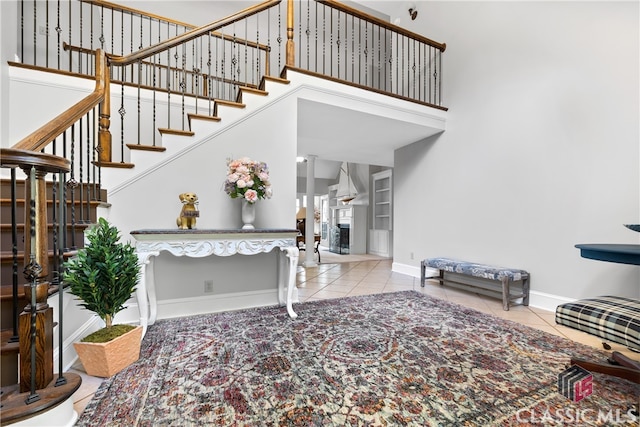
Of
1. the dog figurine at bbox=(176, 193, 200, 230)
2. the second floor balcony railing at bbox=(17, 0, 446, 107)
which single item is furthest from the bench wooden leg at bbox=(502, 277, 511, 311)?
the dog figurine at bbox=(176, 193, 200, 230)

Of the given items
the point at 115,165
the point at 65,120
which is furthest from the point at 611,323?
the point at 115,165

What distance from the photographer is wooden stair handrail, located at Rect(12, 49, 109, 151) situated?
129 centimetres

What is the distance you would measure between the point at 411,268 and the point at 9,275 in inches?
179

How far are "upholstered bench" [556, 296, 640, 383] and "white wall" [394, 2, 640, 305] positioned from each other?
1166 mm

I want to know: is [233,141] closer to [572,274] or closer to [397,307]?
[397,307]

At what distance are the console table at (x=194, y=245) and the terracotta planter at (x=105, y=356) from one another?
505 mm

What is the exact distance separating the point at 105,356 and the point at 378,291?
287 centimetres

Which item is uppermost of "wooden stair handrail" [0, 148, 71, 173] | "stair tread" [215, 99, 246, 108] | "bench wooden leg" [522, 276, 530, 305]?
"stair tread" [215, 99, 246, 108]

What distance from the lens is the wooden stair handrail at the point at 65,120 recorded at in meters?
1.29

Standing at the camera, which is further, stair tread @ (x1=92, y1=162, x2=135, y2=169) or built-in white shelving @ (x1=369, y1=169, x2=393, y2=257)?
built-in white shelving @ (x1=369, y1=169, x2=393, y2=257)

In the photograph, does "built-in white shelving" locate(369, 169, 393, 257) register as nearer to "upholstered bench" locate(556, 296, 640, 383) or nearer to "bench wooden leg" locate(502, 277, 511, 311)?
"bench wooden leg" locate(502, 277, 511, 311)

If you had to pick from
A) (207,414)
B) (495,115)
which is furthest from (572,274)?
(207,414)

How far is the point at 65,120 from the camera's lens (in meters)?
1.58

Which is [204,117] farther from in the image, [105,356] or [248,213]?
[105,356]
